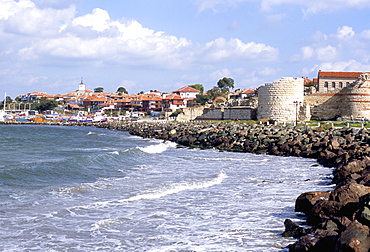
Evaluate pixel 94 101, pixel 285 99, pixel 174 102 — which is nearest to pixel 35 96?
pixel 94 101

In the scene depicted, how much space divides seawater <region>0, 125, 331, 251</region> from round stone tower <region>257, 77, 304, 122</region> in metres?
24.8

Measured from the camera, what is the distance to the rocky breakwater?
7.30 metres

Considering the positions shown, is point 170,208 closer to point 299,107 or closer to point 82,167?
point 82,167

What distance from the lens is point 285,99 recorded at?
45.4 meters

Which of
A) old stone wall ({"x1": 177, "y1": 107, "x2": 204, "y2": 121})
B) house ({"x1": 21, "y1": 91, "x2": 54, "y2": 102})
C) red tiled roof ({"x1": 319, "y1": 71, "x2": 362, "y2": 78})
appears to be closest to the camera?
red tiled roof ({"x1": 319, "y1": 71, "x2": 362, "y2": 78})

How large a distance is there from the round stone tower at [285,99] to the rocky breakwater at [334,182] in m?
12.7

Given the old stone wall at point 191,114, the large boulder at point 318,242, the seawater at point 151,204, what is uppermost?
the old stone wall at point 191,114

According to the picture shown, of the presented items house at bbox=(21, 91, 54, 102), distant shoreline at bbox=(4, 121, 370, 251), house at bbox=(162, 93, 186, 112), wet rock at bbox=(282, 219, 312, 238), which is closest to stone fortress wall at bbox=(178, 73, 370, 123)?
distant shoreline at bbox=(4, 121, 370, 251)

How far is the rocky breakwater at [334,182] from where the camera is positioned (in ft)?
24.0

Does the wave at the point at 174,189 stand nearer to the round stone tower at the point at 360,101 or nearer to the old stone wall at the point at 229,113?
the round stone tower at the point at 360,101

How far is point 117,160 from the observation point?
74.9ft

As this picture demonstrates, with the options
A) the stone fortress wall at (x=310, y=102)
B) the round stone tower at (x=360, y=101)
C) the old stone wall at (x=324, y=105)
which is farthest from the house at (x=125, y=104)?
the round stone tower at (x=360, y=101)

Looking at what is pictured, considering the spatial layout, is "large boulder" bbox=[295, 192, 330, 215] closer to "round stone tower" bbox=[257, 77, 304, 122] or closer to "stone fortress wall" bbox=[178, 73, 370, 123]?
"stone fortress wall" bbox=[178, 73, 370, 123]

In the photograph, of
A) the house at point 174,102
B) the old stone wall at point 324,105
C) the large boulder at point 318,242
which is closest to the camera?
the large boulder at point 318,242
